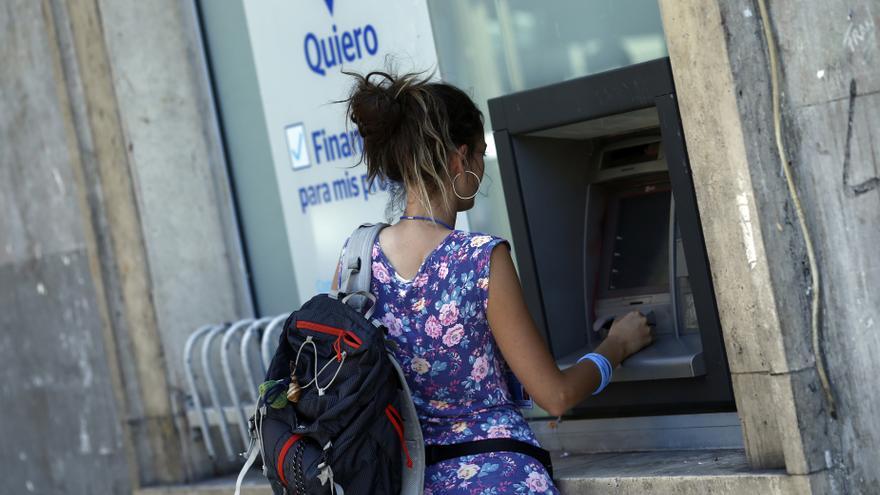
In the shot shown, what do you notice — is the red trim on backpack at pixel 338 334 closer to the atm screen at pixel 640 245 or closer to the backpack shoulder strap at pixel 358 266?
the backpack shoulder strap at pixel 358 266

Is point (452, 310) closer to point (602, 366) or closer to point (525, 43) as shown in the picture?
point (602, 366)

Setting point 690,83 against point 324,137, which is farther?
point 324,137

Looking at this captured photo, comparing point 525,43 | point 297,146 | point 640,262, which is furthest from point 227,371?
point 640,262

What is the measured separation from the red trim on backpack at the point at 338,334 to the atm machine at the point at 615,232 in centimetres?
94

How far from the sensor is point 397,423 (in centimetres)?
282

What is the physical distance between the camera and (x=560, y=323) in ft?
12.0

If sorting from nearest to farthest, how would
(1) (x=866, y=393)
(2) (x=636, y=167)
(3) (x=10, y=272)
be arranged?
(1) (x=866, y=393) → (2) (x=636, y=167) → (3) (x=10, y=272)

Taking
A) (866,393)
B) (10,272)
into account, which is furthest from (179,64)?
(866,393)

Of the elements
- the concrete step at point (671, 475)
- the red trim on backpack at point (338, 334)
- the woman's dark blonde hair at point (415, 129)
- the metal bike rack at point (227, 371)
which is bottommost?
the concrete step at point (671, 475)

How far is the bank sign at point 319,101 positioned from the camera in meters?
4.54

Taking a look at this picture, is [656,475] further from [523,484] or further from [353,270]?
[353,270]

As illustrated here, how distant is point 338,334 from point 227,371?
7.10 feet

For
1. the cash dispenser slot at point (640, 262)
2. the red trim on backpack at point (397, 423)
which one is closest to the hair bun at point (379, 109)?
the red trim on backpack at point (397, 423)

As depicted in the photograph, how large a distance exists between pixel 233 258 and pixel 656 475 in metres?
2.61
